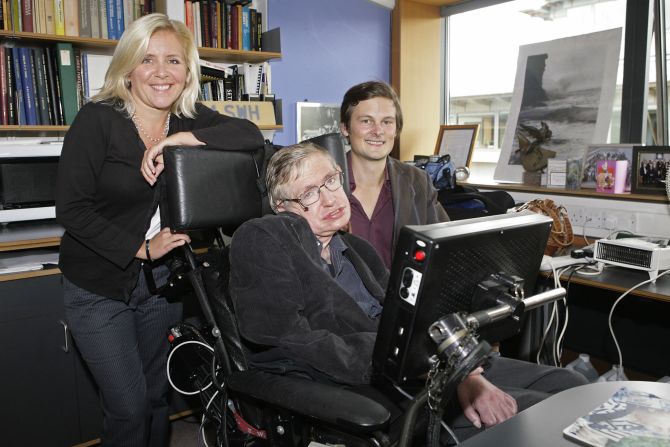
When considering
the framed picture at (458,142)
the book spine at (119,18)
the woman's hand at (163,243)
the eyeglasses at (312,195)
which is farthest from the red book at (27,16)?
the framed picture at (458,142)

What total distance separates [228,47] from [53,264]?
1.40 m

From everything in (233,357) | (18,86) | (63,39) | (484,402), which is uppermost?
(63,39)

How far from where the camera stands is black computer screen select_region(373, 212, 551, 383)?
2.74 feet

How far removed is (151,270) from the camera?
1.70 meters

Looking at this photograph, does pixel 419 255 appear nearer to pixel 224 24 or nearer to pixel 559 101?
pixel 224 24

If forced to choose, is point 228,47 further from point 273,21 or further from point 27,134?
point 27,134

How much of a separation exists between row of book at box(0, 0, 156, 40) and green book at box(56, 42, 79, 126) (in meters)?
0.07

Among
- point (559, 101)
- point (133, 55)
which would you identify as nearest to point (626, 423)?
point (133, 55)

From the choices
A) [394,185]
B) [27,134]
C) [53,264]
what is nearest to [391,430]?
[394,185]

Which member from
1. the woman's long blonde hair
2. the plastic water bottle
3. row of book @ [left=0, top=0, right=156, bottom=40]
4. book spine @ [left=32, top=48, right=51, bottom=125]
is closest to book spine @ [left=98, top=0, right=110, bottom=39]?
row of book @ [left=0, top=0, right=156, bottom=40]

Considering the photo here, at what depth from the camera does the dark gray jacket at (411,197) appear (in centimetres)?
204

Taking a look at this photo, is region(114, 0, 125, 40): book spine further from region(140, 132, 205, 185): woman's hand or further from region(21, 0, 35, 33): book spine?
region(140, 132, 205, 185): woman's hand

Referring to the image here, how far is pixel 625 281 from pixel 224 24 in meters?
2.20

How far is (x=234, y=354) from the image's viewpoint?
1.49 metres
